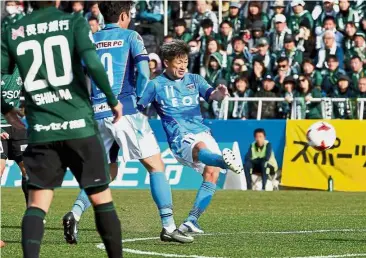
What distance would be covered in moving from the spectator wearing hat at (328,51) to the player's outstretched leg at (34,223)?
1493 centimetres

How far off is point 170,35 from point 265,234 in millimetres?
13785

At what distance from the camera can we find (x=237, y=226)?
1241 centimetres

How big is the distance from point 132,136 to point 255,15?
13664 millimetres

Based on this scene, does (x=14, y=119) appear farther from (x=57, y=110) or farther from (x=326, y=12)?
(x=326, y=12)

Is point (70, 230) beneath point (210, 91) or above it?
beneath

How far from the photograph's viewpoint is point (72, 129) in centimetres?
783

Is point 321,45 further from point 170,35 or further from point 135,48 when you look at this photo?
point 135,48

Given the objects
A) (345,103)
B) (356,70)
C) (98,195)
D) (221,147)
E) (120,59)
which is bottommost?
(221,147)

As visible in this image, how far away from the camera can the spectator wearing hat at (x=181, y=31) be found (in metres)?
24.3

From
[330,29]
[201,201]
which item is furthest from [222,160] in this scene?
[330,29]

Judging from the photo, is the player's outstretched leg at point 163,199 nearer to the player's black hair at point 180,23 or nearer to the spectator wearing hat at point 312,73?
the spectator wearing hat at point 312,73

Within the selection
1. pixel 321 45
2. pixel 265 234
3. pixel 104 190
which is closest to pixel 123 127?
pixel 265 234

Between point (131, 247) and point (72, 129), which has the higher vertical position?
point (72, 129)

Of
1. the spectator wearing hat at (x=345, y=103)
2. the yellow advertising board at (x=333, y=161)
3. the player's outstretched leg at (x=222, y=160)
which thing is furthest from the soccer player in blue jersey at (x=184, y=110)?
the spectator wearing hat at (x=345, y=103)
